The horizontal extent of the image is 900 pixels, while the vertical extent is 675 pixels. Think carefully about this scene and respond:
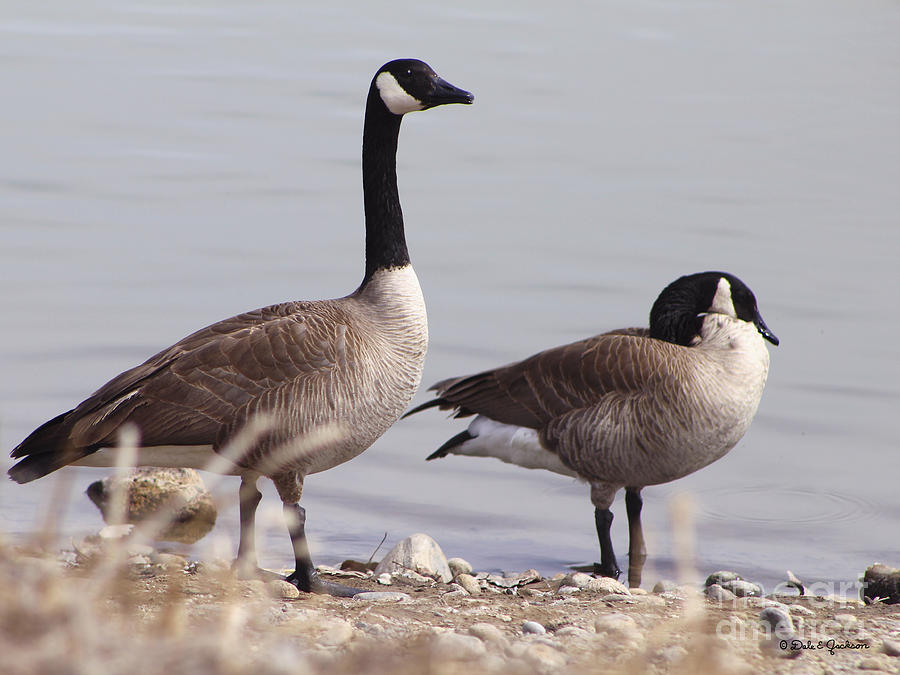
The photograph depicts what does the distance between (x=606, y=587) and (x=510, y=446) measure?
68.6 inches

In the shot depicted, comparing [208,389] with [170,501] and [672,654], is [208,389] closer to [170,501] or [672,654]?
[170,501]

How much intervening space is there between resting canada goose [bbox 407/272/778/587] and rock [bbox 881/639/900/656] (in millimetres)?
2281

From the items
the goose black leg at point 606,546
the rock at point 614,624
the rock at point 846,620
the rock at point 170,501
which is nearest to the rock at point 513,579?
the goose black leg at point 606,546

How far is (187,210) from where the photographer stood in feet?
55.8

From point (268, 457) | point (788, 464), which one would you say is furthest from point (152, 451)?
point (788, 464)

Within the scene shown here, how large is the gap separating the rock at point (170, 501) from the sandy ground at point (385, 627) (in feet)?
3.37

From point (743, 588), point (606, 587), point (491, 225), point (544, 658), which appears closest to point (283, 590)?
point (606, 587)

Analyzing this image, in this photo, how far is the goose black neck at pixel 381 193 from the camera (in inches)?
305

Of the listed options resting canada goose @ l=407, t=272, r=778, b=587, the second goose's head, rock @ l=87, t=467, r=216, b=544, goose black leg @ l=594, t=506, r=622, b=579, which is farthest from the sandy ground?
the second goose's head

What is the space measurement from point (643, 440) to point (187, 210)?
10763 millimetres

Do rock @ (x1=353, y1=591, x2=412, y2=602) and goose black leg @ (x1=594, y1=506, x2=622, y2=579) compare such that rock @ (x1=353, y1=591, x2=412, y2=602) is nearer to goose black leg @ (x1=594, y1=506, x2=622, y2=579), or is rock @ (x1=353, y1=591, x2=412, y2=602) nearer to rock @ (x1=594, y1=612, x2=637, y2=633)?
rock @ (x1=594, y1=612, x2=637, y2=633)

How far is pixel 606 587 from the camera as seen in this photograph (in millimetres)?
6867

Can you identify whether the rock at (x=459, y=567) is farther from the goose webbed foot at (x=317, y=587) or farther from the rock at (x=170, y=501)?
the rock at (x=170, y=501)

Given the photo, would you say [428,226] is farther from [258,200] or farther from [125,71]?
[125,71]
